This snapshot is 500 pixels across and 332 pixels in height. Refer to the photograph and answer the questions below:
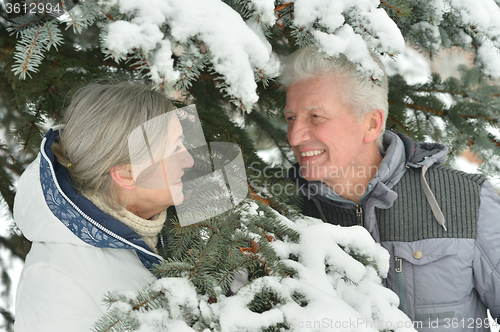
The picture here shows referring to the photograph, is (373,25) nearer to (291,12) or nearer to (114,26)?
(291,12)

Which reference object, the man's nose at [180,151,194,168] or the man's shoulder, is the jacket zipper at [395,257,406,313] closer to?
the man's shoulder

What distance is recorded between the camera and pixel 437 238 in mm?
1551

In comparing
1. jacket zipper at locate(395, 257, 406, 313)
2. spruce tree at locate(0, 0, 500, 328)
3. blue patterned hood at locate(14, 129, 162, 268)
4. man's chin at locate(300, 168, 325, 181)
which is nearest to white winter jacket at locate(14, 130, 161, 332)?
blue patterned hood at locate(14, 129, 162, 268)

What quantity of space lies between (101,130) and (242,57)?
620 millimetres

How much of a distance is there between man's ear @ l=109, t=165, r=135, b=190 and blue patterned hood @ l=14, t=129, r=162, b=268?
136 mm

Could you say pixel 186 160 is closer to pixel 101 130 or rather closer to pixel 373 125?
pixel 101 130

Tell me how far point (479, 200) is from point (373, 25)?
3.34 feet

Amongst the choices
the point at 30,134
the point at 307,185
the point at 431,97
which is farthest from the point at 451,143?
the point at 30,134

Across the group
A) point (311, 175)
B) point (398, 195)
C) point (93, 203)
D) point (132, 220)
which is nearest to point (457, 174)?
point (398, 195)

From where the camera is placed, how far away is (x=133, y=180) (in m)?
1.28

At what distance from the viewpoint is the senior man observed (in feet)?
5.02

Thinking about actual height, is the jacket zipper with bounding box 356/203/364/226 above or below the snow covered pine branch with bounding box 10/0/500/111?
below

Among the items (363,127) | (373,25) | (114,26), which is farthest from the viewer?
(363,127)

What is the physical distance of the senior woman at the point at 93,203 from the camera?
41.9 inches
